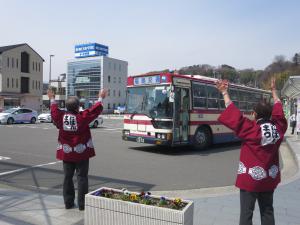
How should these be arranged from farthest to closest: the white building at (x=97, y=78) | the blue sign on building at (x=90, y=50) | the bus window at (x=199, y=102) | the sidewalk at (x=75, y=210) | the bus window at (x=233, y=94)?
1. the blue sign on building at (x=90, y=50)
2. the white building at (x=97, y=78)
3. the bus window at (x=233, y=94)
4. the bus window at (x=199, y=102)
5. the sidewalk at (x=75, y=210)

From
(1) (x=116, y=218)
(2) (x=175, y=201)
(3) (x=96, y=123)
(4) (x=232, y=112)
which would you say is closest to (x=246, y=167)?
(4) (x=232, y=112)

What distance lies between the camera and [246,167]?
3863 mm

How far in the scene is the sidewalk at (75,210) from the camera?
5.06m

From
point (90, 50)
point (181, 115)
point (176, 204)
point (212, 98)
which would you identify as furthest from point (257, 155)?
point (90, 50)

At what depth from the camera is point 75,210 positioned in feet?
18.0

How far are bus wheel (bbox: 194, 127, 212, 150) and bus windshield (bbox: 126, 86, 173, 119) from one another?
2085mm

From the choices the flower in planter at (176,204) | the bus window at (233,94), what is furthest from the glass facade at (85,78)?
the flower in planter at (176,204)

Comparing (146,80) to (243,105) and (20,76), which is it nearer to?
(243,105)

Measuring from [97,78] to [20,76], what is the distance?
24613mm

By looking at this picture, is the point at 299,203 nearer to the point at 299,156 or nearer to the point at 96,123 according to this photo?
the point at 299,156

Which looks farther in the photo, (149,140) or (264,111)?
(149,140)

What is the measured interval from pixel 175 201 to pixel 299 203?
3.45 m

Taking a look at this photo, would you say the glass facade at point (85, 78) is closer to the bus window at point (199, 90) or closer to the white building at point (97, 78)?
the white building at point (97, 78)

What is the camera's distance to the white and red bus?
485 inches
